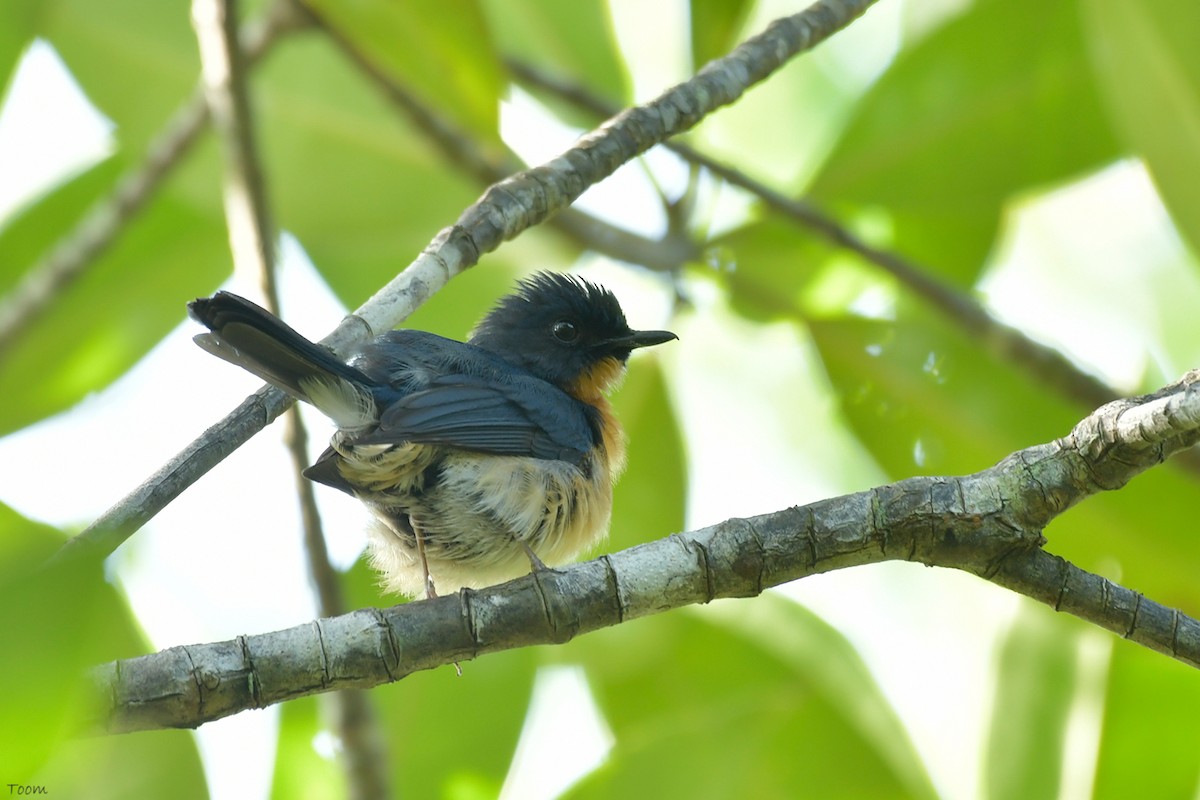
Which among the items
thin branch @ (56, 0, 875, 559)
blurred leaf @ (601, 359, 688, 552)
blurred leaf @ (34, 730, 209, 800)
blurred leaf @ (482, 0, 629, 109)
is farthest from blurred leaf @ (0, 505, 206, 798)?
blurred leaf @ (482, 0, 629, 109)

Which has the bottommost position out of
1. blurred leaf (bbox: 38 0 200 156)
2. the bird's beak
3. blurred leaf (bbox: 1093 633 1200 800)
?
blurred leaf (bbox: 1093 633 1200 800)

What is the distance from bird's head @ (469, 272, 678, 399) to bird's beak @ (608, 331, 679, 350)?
77 mm

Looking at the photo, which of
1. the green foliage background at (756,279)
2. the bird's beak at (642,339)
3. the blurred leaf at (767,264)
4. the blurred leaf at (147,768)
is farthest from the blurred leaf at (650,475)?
the blurred leaf at (147,768)

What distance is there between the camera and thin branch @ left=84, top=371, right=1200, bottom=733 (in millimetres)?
2236

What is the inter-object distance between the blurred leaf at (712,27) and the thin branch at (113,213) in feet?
5.23

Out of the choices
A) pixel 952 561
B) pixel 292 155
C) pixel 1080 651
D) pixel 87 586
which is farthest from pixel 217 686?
pixel 292 155

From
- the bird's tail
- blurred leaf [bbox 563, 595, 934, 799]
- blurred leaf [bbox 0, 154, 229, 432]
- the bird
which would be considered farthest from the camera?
blurred leaf [bbox 0, 154, 229, 432]

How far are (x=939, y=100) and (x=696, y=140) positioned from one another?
3.20 feet

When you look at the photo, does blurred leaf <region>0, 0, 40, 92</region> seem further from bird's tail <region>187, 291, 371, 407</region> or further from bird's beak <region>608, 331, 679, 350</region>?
bird's beak <region>608, 331, 679, 350</region>

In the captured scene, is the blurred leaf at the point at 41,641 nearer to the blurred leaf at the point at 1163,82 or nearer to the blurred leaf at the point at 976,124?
the blurred leaf at the point at 1163,82

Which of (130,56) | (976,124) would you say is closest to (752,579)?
(976,124)

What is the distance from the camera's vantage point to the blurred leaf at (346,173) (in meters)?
4.60

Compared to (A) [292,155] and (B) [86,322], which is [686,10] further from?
(B) [86,322]

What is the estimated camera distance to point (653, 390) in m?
4.64
